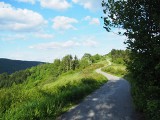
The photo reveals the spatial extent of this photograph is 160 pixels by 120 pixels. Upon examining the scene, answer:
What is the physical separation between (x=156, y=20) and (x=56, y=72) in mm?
141519

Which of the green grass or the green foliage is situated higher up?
the green foliage

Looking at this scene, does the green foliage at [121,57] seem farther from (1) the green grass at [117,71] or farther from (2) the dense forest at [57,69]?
(2) the dense forest at [57,69]

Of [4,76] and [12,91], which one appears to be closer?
[12,91]

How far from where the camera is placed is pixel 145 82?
11383 mm

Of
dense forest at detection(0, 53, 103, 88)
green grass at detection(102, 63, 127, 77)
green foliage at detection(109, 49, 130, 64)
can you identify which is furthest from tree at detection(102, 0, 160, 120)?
dense forest at detection(0, 53, 103, 88)

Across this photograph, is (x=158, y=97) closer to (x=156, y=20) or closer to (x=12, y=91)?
(x=156, y=20)

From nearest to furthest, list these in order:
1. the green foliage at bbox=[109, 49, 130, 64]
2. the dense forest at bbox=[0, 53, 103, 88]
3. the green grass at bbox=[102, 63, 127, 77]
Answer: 1. the green foliage at bbox=[109, 49, 130, 64]
2. the green grass at bbox=[102, 63, 127, 77]
3. the dense forest at bbox=[0, 53, 103, 88]

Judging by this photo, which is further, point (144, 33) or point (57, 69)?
point (57, 69)

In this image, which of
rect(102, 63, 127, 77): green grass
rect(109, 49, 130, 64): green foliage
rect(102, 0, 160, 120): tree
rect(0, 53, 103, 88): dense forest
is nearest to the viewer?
rect(102, 0, 160, 120): tree

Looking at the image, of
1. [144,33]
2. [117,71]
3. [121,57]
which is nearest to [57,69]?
[121,57]

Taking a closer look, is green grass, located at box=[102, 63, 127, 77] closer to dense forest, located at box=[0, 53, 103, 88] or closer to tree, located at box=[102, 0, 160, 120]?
tree, located at box=[102, 0, 160, 120]

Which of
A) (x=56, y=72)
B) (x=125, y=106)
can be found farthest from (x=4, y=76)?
(x=125, y=106)

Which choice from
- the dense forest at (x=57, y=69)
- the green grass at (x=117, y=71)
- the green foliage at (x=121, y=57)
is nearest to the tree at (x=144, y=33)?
the green foliage at (x=121, y=57)

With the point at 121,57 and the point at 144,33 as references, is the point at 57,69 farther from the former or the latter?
the point at 144,33
